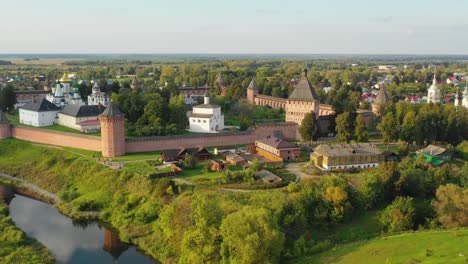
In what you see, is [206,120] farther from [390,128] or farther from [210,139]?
[390,128]

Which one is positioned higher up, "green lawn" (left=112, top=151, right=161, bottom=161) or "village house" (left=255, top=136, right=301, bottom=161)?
"village house" (left=255, top=136, right=301, bottom=161)

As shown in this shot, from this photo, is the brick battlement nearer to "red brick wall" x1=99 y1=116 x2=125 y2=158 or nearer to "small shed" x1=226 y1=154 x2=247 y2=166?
"red brick wall" x1=99 y1=116 x2=125 y2=158

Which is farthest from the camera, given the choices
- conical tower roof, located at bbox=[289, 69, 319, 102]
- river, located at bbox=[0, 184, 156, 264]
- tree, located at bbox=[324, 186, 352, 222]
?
conical tower roof, located at bbox=[289, 69, 319, 102]

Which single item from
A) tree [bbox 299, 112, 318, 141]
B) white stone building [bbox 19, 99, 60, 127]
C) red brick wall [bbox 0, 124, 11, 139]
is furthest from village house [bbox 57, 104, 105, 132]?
tree [bbox 299, 112, 318, 141]

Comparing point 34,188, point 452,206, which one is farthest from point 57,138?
point 452,206

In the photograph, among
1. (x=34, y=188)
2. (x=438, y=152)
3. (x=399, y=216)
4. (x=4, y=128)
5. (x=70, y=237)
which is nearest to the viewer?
(x=399, y=216)

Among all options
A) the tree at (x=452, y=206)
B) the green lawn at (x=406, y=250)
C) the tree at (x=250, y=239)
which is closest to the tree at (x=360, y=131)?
the tree at (x=452, y=206)

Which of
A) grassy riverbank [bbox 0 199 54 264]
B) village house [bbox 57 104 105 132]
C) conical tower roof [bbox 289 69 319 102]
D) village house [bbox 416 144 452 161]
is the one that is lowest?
grassy riverbank [bbox 0 199 54 264]

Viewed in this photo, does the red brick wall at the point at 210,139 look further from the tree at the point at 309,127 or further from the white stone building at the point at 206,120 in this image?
the white stone building at the point at 206,120
